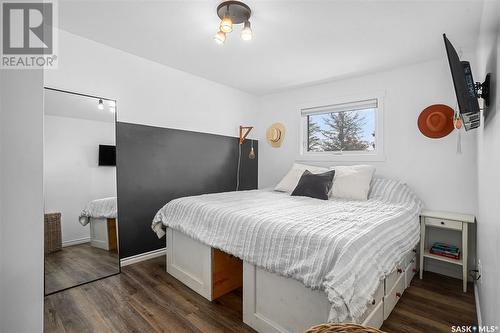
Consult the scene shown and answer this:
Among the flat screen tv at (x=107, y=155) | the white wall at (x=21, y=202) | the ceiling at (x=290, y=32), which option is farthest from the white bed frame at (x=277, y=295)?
the ceiling at (x=290, y=32)

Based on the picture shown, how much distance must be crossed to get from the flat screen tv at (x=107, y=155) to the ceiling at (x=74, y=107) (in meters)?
0.28

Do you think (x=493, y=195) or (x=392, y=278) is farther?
(x=392, y=278)

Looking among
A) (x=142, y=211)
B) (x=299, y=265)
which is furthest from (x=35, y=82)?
(x=142, y=211)

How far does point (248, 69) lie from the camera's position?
3119mm

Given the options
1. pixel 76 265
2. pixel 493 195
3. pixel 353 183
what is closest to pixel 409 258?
pixel 353 183

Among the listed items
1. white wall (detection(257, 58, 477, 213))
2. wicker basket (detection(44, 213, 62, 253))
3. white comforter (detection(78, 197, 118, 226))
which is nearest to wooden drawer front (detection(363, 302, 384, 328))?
white wall (detection(257, 58, 477, 213))

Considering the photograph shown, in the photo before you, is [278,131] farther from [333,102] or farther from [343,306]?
[343,306]

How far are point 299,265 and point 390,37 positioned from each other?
221 cm

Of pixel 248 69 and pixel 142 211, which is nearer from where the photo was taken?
pixel 142 211

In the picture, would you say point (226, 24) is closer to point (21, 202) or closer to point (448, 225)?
point (21, 202)

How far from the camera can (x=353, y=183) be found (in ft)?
9.28

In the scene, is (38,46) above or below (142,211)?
above

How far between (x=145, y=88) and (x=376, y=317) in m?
3.08

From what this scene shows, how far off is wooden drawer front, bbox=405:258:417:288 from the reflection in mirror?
281 cm
